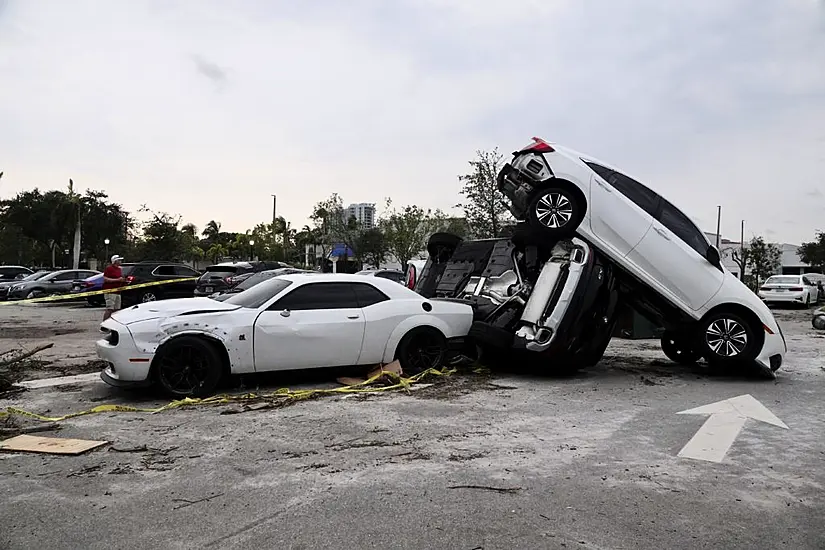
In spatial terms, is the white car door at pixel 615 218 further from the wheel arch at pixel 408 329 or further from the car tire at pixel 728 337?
the wheel arch at pixel 408 329

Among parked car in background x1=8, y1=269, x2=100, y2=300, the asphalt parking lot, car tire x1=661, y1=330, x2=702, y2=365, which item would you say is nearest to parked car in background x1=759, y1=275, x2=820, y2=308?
car tire x1=661, y1=330, x2=702, y2=365

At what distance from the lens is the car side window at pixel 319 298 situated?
7766mm

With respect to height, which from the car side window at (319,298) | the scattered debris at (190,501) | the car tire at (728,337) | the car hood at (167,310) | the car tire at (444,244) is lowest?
the scattered debris at (190,501)

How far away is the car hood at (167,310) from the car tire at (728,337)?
5861 mm

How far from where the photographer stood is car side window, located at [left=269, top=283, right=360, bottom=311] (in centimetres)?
777

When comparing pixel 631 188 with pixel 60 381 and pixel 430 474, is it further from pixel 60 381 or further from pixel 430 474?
pixel 60 381

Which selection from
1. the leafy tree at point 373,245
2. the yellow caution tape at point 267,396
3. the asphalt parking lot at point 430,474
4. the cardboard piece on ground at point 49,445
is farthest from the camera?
the leafy tree at point 373,245

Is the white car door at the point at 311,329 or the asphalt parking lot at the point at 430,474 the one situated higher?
the white car door at the point at 311,329

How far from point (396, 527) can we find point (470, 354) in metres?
5.76

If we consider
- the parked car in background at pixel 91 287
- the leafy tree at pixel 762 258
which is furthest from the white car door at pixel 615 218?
the leafy tree at pixel 762 258

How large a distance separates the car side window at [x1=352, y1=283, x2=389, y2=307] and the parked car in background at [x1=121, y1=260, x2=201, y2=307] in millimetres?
13510

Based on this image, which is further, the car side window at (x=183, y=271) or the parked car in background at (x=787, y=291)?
the parked car in background at (x=787, y=291)

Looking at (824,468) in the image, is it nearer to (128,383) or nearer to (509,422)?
(509,422)

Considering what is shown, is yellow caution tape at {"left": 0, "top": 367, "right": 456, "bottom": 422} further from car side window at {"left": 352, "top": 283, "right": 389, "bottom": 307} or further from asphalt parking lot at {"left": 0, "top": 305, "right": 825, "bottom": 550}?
car side window at {"left": 352, "top": 283, "right": 389, "bottom": 307}
